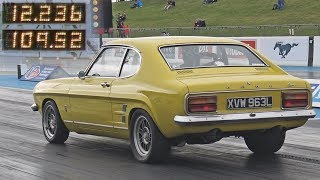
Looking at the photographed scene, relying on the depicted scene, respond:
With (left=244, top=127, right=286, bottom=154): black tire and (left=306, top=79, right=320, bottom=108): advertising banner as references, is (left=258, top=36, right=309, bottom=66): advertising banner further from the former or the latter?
(left=244, top=127, right=286, bottom=154): black tire

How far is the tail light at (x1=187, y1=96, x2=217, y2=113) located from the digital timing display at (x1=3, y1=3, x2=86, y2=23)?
1870 centimetres

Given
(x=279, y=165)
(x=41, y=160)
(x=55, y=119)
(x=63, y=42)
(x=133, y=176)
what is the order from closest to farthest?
(x=133, y=176) < (x=279, y=165) < (x=41, y=160) < (x=55, y=119) < (x=63, y=42)

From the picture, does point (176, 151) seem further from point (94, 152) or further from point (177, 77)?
point (177, 77)

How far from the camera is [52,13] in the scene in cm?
2644

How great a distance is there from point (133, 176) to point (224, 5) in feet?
183

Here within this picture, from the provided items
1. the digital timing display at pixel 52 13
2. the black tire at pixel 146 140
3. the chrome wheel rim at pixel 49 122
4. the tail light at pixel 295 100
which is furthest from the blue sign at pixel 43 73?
the tail light at pixel 295 100

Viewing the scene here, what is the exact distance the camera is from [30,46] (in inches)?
1053

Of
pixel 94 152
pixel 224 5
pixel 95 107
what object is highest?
pixel 224 5

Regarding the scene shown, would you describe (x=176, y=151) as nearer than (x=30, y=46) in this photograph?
Yes

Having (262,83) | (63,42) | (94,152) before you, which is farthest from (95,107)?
(63,42)

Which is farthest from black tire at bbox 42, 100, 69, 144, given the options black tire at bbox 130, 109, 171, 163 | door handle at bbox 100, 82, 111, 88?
black tire at bbox 130, 109, 171, 163

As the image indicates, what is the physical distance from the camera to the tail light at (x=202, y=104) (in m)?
7.93

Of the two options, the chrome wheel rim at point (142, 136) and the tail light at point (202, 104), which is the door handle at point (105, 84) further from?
the tail light at point (202, 104)

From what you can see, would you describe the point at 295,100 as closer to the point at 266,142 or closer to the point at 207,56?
the point at 266,142
